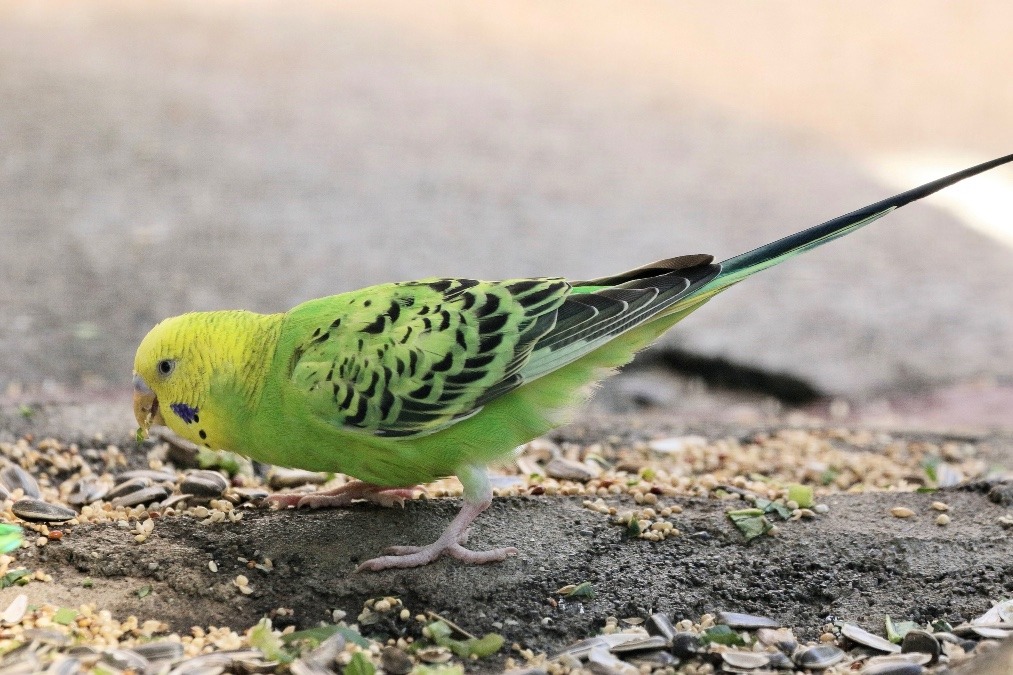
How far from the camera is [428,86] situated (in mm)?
13859

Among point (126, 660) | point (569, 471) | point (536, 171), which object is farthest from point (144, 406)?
point (536, 171)

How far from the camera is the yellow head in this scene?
4055mm

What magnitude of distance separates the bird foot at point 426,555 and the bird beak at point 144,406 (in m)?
1.02

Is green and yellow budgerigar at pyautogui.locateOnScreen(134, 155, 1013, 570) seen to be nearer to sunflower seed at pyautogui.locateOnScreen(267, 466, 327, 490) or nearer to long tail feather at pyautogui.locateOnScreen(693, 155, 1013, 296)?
long tail feather at pyautogui.locateOnScreen(693, 155, 1013, 296)

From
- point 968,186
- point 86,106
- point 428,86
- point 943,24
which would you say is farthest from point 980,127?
point 86,106

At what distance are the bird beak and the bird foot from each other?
3.34 ft

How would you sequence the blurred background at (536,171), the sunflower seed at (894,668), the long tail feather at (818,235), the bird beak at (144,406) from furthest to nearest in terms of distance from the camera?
the blurred background at (536,171) → the bird beak at (144,406) → the long tail feather at (818,235) → the sunflower seed at (894,668)

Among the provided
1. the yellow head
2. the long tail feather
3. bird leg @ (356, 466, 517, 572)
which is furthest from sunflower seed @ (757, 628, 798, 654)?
the yellow head

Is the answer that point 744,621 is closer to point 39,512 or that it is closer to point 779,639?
point 779,639

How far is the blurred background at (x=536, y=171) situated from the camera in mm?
8047

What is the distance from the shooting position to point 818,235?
4.03 metres

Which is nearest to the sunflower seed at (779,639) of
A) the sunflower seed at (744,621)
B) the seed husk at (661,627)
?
the sunflower seed at (744,621)

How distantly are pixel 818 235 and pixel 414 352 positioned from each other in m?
1.55

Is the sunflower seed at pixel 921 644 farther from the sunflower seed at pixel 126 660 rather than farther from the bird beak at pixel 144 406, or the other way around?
the bird beak at pixel 144 406
